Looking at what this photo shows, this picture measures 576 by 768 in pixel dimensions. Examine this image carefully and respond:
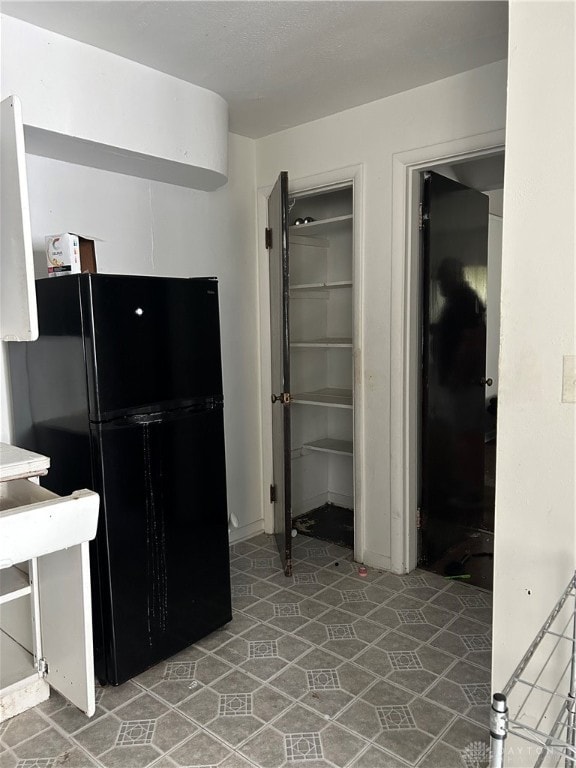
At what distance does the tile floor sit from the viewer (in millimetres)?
1828

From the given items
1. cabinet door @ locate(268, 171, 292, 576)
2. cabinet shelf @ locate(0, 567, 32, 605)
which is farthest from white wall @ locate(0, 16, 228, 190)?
cabinet shelf @ locate(0, 567, 32, 605)

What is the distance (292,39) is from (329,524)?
9.30 ft

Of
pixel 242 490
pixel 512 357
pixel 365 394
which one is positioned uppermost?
pixel 512 357

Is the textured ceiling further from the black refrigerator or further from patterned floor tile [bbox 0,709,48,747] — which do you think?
patterned floor tile [bbox 0,709,48,747]

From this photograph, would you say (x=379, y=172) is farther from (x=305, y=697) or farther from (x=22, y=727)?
(x=22, y=727)

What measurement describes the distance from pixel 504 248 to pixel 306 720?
1691 millimetres

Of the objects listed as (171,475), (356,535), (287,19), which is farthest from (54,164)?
(356,535)

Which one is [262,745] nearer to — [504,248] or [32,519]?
[32,519]

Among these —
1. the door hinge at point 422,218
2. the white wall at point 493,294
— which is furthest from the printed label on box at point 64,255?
the white wall at point 493,294

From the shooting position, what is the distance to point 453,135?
2.64 m

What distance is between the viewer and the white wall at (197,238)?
2.58 m

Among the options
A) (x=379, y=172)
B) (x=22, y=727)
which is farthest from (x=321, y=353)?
(x=22, y=727)

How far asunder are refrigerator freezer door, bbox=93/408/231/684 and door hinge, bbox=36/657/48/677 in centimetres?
19

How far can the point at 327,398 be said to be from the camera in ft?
12.1
